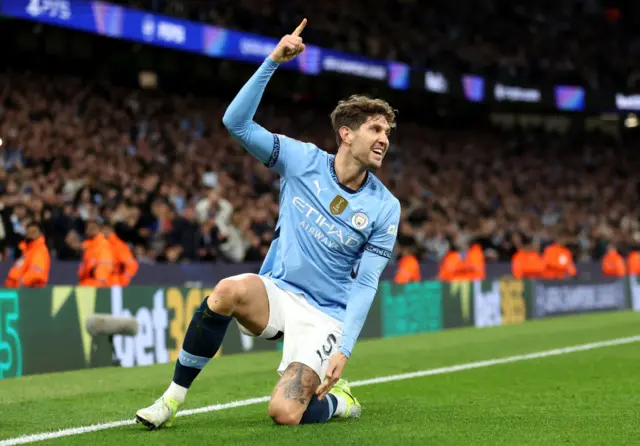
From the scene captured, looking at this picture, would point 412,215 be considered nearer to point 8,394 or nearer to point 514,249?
point 514,249

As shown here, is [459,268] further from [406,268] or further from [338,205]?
[338,205]

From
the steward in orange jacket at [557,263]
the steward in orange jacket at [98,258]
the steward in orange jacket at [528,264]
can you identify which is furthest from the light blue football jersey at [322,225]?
the steward in orange jacket at [557,263]

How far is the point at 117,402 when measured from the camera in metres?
7.71

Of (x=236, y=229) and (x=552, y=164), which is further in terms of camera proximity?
(x=552, y=164)

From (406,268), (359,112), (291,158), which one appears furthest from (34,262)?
(406,268)

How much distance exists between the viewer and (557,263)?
931 inches

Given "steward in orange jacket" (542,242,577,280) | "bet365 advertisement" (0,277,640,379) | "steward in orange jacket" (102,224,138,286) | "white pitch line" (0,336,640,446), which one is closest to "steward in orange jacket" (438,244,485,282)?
"steward in orange jacket" (542,242,577,280)

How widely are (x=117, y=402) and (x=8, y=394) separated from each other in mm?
1236

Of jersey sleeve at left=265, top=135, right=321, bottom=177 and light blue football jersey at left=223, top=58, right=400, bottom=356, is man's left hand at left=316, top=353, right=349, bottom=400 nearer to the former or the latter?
light blue football jersey at left=223, top=58, right=400, bottom=356

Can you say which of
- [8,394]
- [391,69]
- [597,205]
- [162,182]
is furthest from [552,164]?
[8,394]

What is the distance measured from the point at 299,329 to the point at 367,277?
0.56 meters

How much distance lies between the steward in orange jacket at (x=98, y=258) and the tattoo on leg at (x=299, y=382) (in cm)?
815

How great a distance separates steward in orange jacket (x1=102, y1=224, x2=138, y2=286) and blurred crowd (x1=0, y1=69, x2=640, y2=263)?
1373mm

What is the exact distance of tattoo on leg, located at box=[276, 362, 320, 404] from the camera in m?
6.04
